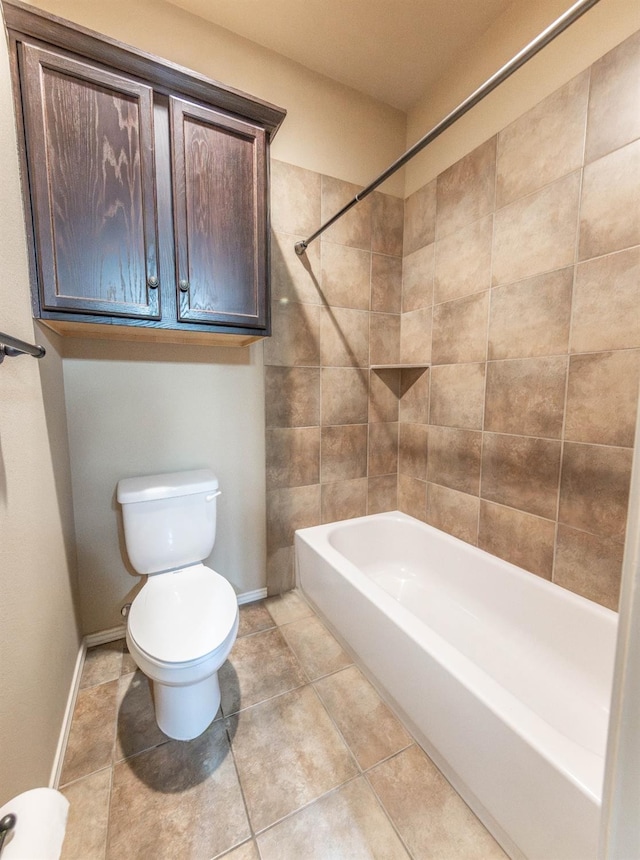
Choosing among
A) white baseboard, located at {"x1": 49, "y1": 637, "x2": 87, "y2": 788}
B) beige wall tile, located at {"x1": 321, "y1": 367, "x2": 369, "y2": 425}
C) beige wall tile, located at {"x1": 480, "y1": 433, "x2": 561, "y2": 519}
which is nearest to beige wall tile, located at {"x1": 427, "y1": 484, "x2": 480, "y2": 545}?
beige wall tile, located at {"x1": 480, "y1": 433, "x2": 561, "y2": 519}

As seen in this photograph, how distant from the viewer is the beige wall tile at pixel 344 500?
2145mm

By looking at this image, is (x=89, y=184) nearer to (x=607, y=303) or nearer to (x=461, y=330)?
(x=461, y=330)

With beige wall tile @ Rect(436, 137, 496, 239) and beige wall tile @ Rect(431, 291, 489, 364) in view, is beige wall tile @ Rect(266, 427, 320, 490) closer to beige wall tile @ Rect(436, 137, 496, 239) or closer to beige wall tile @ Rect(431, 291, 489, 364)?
beige wall tile @ Rect(431, 291, 489, 364)

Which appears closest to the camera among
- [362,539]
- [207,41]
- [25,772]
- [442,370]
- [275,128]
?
[25,772]

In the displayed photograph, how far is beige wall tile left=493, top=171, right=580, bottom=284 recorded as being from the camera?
1.35m

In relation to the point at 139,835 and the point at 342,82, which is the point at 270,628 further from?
the point at 342,82

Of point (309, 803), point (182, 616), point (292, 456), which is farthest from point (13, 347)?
Result: point (309, 803)

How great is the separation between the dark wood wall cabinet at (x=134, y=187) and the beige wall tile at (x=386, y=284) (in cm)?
85

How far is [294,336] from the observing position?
6.34 ft

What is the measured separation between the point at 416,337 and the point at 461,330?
1.14ft

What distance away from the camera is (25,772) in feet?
2.89

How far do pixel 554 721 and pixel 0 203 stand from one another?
236 cm

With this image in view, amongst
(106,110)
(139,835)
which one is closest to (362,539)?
(139,835)

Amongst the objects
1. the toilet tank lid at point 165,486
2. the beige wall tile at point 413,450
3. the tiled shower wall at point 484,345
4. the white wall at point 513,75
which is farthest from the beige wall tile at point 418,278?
the toilet tank lid at point 165,486
